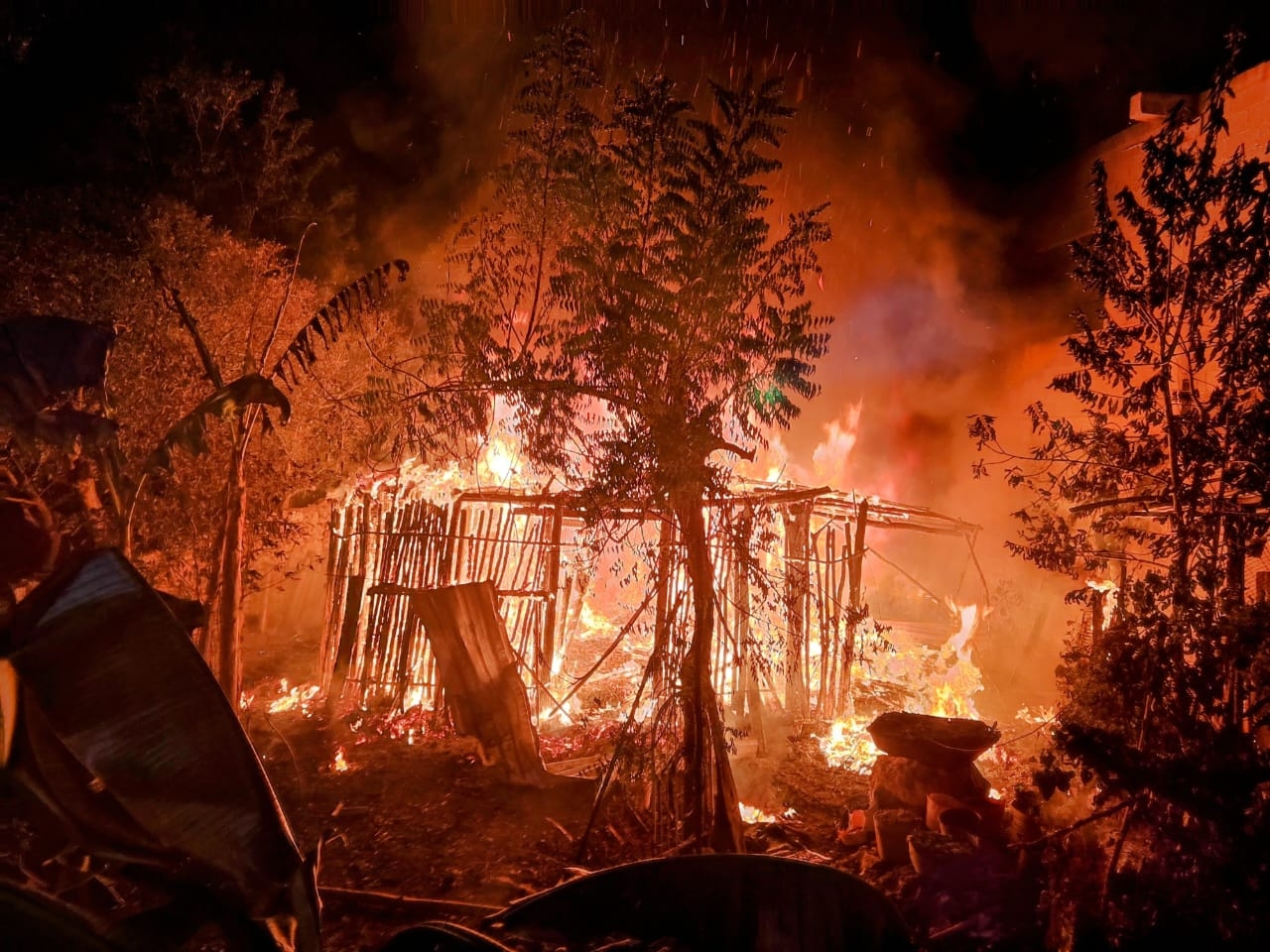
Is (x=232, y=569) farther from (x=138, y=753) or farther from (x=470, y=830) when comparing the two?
(x=138, y=753)

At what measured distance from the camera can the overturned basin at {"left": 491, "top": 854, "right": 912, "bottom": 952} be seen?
3146 millimetres

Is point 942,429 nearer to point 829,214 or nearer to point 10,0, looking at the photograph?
point 829,214

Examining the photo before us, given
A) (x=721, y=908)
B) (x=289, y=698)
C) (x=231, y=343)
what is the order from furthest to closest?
(x=289, y=698) → (x=231, y=343) → (x=721, y=908)

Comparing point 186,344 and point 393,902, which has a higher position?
point 186,344

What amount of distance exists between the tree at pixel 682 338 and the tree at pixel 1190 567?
2.50m

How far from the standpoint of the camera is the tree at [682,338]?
5.63 metres

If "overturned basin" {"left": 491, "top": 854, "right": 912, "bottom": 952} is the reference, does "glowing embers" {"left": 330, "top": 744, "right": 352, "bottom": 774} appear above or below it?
below

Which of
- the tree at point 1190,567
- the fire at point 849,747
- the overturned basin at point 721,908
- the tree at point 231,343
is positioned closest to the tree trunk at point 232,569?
the tree at point 231,343

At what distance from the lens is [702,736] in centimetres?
581

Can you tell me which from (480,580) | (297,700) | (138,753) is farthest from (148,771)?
(297,700)

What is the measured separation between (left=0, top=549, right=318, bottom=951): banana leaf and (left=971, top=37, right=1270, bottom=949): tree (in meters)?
4.94

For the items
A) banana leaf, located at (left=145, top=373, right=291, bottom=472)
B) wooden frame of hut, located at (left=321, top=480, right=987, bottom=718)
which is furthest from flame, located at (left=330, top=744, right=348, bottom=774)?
banana leaf, located at (left=145, top=373, right=291, bottom=472)

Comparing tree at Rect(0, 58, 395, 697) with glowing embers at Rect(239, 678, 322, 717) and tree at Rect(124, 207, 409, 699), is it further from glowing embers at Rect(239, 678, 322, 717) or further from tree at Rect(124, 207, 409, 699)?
glowing embers at Rect(239, 678, 322, 717)

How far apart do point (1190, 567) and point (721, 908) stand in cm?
418
